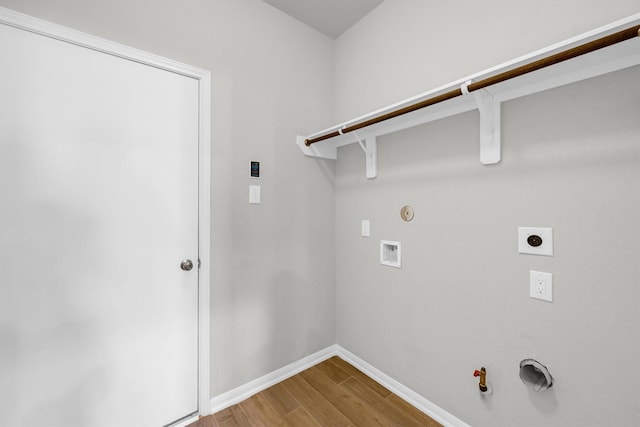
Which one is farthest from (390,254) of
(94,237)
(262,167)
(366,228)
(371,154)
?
(94,237)

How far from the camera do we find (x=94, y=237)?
49.6 inches

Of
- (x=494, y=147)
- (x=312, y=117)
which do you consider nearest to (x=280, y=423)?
(x=494, y=147)

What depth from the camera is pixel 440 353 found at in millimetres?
1517

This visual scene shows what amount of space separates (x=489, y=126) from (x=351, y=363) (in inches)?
73.6

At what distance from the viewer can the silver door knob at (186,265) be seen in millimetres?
1484

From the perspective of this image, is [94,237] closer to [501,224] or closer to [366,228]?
[366,228]

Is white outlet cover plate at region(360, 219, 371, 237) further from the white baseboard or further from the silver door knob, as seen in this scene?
the silver door knob

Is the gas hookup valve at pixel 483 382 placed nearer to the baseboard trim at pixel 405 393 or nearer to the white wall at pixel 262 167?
the baseboard trim at pixel 405 393

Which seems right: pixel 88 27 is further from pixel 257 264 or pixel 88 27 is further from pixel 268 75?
pixel 257 264

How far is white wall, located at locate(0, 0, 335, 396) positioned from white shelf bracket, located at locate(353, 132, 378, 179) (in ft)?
1.31

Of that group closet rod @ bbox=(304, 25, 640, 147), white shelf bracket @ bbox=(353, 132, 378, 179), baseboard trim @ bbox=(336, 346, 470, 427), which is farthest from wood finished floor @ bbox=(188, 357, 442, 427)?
closet rod @ bbox=(304, 25, 640, 147)

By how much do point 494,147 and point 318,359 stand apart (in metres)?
1.89

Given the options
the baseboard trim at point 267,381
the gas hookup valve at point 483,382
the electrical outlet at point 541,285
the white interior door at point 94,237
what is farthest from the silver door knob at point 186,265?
the electrical outlet at point 541,285

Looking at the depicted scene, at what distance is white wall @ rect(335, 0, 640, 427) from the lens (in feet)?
3.24
